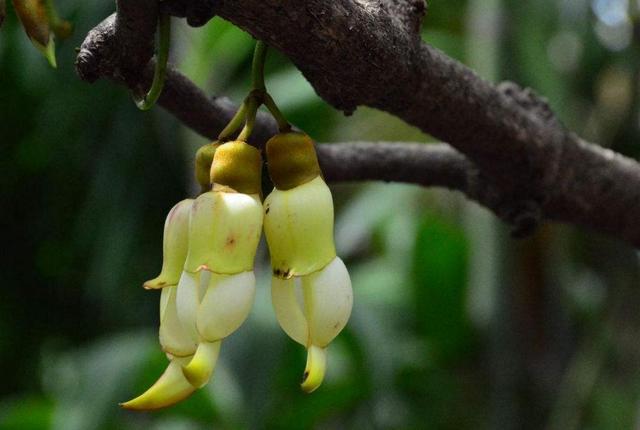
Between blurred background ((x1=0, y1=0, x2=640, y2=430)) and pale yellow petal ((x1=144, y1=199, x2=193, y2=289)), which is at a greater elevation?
pale yellow petal ((x1=144, y1=199, x2=193, y2=289))

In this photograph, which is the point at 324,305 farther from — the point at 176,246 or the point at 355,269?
the point at 355,269

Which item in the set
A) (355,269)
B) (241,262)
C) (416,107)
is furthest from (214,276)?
(355,269)

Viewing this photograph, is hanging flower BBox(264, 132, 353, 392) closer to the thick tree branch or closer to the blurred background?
the thick tree branch

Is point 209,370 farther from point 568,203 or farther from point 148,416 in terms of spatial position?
point 148,416

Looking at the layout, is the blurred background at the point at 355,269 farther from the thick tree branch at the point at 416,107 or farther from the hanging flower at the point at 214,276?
the hanging flower at the point at 214,276

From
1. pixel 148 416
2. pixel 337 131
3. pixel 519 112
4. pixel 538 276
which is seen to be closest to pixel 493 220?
pixel 538 276

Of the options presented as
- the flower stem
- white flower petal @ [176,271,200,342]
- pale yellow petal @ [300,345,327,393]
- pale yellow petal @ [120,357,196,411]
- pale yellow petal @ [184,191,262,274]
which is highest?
the flower stem


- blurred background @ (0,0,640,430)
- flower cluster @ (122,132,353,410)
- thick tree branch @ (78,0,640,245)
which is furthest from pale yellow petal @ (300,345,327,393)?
blurred background @ (0,0,640,430)
